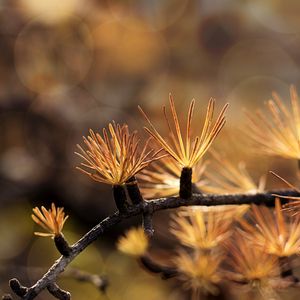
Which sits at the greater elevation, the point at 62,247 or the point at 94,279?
the point at 62,247

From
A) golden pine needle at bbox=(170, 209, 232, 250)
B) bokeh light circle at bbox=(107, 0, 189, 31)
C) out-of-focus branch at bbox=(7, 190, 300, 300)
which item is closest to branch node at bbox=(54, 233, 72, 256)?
out-of-focus branch at bbox=(7, 190, 300, 300)

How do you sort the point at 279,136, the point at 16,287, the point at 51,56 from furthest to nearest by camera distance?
1. the point at 51,56
2. the point at 279,136
3. the point at 16,287

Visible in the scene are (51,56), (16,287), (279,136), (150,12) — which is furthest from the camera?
(150,12)

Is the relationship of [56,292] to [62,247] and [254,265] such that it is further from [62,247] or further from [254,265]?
[254,265]

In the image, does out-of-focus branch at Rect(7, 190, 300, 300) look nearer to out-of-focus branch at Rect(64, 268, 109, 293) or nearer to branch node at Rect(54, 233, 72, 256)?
branch node at Rect(54, 233, 72, 256)

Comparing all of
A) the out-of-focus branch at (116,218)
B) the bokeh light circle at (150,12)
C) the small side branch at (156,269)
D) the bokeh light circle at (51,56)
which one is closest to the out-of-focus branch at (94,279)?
the small side branch at (156,269)

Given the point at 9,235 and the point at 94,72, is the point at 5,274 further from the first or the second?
the point at 94,72

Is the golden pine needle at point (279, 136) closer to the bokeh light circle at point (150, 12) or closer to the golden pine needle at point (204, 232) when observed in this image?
the golden pine needle at point (204, 232)

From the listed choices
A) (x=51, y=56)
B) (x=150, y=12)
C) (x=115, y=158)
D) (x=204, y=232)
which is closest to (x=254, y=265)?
(x=204, y=232)

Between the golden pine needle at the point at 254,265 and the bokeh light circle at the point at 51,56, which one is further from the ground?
the bokeh light circle at the point at 51,56
